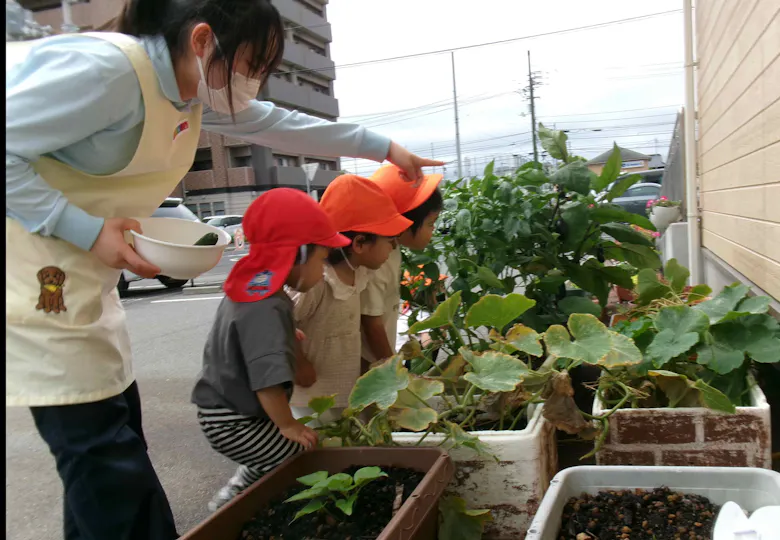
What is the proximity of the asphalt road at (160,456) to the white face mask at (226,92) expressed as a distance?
0.62m

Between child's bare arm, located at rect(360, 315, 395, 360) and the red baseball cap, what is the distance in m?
0.54

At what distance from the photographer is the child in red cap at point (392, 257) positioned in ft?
7.16

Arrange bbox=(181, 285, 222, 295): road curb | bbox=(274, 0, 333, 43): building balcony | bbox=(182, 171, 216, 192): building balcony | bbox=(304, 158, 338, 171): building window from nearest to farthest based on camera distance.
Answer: bbox=(181, 285, 222, 295): road curb
bbox=(274, 0, 333, 43): building balcony
bbox=(182, 171, 216, 192): building balcony
bbox=(304, 158, 338, 171): building window

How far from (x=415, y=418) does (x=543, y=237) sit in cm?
103

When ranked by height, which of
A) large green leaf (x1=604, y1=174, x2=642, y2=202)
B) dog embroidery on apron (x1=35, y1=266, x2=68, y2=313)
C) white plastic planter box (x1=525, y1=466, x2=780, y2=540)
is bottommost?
white plastic planter box (x1=525, y1=466, x2=780, y2=540)

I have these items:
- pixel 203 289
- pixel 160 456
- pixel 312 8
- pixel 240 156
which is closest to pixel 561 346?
pixel 160 456

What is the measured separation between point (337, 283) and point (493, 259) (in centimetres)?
65

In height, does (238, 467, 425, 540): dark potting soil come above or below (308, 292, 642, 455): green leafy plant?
A: below

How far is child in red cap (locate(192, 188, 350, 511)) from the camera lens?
156 cm

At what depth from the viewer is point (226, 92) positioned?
4.19 feet

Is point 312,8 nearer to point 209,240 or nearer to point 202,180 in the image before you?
point 202,180

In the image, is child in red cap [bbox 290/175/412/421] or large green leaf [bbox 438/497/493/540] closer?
large green leaf [bbox 438/497/493/540]

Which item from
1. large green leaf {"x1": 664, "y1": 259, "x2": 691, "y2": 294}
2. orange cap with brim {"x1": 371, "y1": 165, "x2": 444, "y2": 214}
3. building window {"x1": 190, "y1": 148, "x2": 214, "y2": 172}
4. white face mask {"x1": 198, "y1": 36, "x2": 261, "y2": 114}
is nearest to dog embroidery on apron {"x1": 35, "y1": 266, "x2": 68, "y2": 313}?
white face mask {"x1": 198, "y1": 36, "x2": 261, "y2": 114}

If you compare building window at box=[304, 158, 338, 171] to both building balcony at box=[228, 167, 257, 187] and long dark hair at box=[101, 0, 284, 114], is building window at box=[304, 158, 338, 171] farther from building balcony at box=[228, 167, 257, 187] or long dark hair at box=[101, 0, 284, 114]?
long dark hair at box=[101, 0, 284, 114]
